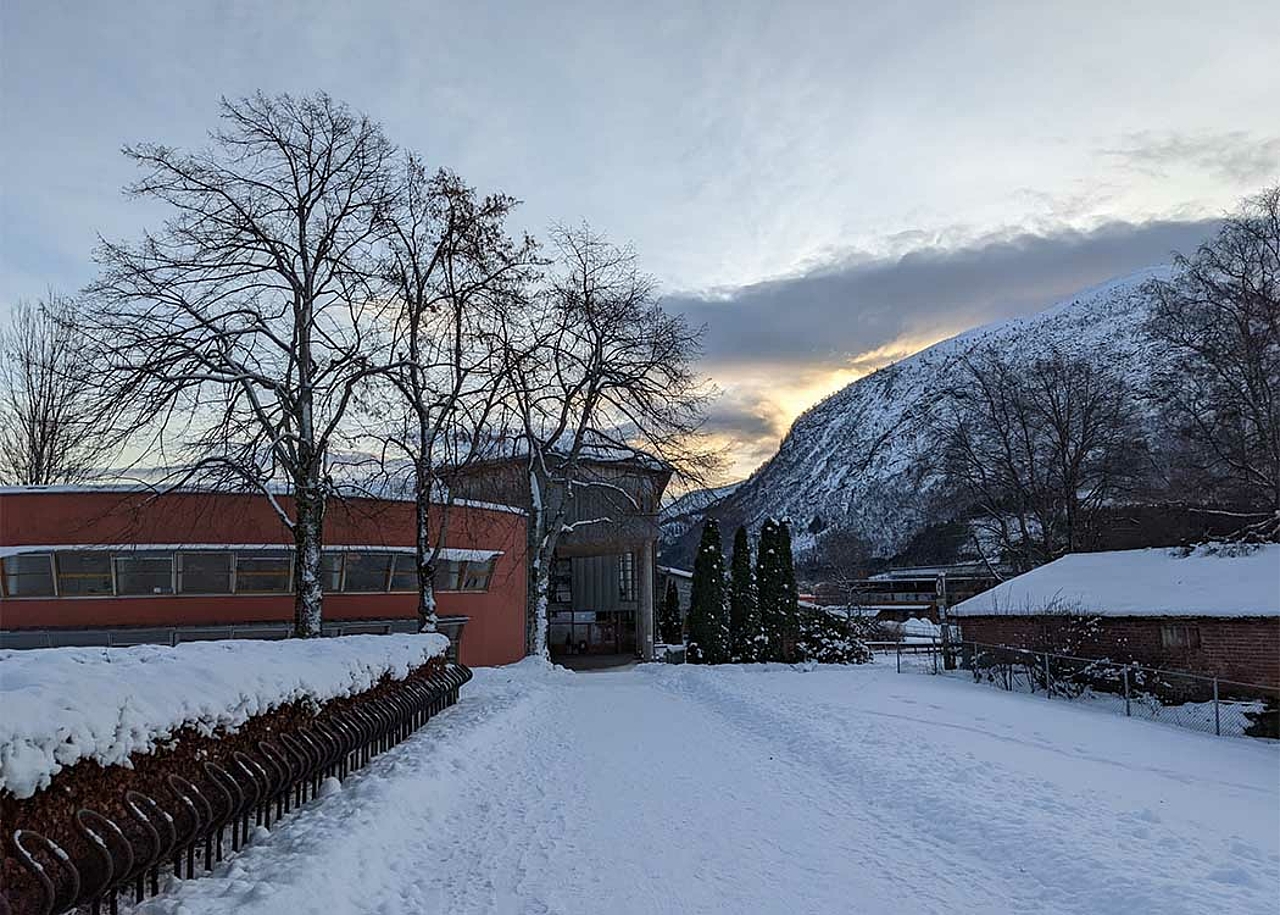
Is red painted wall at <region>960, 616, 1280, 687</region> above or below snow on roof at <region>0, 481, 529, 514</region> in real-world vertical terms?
below

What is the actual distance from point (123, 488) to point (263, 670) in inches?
592

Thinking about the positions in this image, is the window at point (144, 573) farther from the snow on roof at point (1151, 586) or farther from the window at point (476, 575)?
the snow on roof at point (1151, 586)

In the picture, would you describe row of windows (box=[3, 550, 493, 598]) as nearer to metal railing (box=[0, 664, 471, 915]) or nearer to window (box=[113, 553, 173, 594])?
window (box=[113, 553, 173, 594])

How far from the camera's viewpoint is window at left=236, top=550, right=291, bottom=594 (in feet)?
72.2

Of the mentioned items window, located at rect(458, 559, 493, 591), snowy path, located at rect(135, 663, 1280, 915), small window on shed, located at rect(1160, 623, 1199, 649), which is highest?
window, located at rect(458, 559, 493, 591)

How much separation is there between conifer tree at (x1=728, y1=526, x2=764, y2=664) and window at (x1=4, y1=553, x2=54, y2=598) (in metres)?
19.3

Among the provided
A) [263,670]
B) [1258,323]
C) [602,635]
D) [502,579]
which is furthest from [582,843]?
[602,635]

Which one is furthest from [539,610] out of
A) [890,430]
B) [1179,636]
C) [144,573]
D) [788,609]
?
[890,430]

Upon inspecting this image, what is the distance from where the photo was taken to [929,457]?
48.8 m

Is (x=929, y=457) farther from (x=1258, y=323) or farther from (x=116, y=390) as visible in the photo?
(x=116, y=390)

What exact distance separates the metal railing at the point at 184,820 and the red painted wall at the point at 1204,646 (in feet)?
54.0

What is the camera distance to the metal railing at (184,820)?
14.8ft

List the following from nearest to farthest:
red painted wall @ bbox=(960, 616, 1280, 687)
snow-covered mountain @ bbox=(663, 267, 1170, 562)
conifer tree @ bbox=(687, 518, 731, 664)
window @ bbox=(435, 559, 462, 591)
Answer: red painted wall @ bbox=(960, 616, 1280, 687)
window @ bbox=(435, 559, 462, 591)
conifer tree @ bbox=(687, 518, 731, 664)
snow-covered mountain @ bbox=(663, 267, 1170, 562)

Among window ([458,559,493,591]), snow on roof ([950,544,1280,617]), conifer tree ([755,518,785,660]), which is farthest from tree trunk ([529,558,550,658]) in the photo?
snow on roof ([950,544,1280,617])
